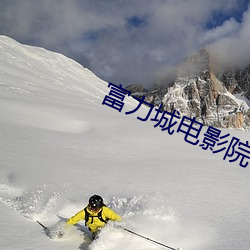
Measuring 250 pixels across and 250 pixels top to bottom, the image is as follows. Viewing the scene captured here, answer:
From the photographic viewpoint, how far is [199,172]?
29.7 feet

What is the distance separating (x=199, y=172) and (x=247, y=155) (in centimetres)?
427

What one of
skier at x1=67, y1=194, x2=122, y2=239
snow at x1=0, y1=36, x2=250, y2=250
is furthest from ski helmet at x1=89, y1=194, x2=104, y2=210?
snow at x1=0, y1=36, x2=250, y2=250

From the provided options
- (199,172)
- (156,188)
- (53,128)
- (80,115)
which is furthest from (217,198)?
(80,115)

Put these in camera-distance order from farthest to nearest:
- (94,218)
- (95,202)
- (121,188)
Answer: (121,188)
(94,218)
(95,202)

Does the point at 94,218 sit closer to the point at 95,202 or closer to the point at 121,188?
the point at 95,202

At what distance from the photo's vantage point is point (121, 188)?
24.3ft

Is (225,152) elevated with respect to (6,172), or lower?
elevated

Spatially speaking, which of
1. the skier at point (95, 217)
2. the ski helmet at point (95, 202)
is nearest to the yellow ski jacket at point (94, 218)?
the skier at point (95, 217)

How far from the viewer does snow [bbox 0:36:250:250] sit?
204 inches

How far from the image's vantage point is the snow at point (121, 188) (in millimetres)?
5180

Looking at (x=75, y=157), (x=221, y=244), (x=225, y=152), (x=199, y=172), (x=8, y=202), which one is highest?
(x=225, y=152)

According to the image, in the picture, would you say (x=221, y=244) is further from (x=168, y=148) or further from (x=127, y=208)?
(x=168, y=148)

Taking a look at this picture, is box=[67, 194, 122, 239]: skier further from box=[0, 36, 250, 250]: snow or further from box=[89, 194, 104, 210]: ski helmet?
box=[0, 36, 250, 250]: snow

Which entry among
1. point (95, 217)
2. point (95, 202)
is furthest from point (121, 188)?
point (95, 202)
